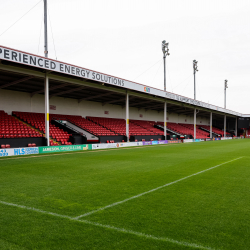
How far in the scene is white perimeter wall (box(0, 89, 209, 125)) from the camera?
23.1m

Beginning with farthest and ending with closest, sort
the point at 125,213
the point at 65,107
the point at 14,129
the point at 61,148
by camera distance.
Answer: the point at 65,107, the point at 14,129, the point at 61,148, the point at 125,213

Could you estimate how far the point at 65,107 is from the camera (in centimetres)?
2864

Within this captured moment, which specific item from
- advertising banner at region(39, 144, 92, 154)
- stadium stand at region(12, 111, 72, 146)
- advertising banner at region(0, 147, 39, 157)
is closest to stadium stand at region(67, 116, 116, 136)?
stadium stand at region(12, 111, 72, 146)

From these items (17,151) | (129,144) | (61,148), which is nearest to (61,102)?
(129,144)

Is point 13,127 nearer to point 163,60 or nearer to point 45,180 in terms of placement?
point 45,180

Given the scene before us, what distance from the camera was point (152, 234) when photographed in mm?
3395

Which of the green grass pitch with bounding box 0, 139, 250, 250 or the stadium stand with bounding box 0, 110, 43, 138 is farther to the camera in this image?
the stadium stand with bounding box 0, 110, 43, 138

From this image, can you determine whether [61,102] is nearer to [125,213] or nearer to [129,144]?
[129,144]

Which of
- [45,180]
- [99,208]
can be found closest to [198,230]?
[99,208]

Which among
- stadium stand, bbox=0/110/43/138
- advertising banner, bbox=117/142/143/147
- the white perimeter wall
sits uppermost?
the white perimeter wall

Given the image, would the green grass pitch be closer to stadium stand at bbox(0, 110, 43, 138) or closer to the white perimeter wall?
stadium stand at bbox(0, 110, 43, 138)

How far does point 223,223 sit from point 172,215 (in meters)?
0.83

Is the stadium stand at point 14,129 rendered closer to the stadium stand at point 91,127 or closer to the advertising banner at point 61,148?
the advertising banner at point 61,148

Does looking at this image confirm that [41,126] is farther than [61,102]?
No
